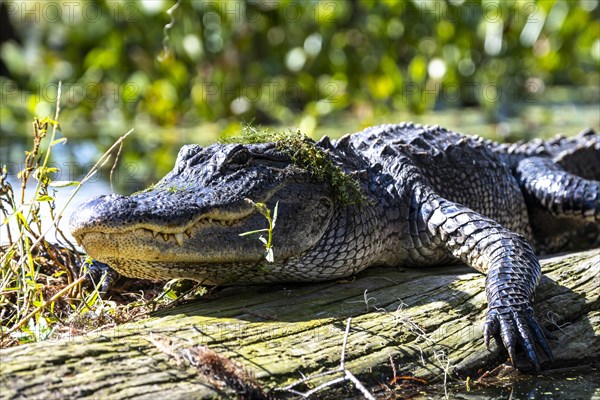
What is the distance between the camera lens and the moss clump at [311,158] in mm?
4086

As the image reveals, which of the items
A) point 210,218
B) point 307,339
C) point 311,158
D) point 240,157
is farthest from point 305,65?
point 307,339

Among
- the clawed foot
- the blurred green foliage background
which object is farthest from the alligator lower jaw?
the blurred green foliage background

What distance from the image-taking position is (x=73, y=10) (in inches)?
569

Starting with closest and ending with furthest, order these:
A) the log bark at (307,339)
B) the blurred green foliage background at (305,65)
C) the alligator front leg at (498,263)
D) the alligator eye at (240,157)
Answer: the log bark at (307,339)
the alligator front leg at (498,263)
the alligator eye at (240,157)
the blurred green foliage background at (305,65)

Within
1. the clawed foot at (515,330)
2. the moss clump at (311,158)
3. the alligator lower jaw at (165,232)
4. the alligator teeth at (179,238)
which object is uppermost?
the moss clump at (311,158)

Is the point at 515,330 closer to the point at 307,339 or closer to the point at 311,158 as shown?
the point at 307,339

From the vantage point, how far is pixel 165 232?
11.3 ft

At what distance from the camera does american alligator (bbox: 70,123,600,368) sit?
11.3ft

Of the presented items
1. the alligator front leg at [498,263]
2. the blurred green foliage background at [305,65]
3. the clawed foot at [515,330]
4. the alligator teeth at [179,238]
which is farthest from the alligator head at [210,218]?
the blurred green foliage background at [305,65]

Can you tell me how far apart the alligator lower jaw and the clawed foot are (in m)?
1.24

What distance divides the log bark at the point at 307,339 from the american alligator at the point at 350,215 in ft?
0.41

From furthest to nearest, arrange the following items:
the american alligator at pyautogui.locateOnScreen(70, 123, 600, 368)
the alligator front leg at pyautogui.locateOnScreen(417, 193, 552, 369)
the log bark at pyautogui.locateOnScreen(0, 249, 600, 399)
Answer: the alligator front leg at pyautogui.locateOnScreen(417, 193, 552, 369)
the american alligator at pyautogui.locateOnScreen(70, 123, 600, 368)
the log bark at pyautogui.locateOnScreen(0, 249, 600, 399)

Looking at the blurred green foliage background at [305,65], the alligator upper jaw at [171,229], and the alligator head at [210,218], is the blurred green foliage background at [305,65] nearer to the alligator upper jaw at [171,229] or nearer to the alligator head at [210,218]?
the alligator head at [210,218]

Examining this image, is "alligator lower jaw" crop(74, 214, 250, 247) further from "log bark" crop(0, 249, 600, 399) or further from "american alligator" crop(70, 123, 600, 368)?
"log bark" crop(0, 249, 600, 399)
